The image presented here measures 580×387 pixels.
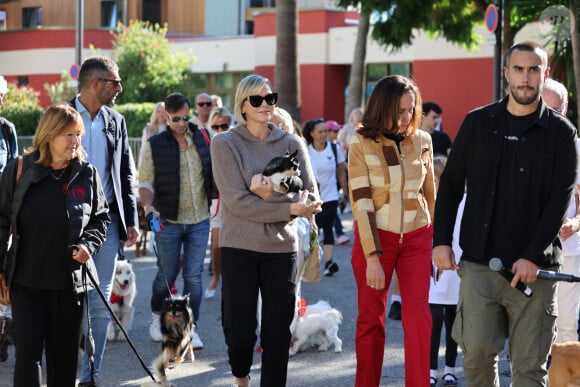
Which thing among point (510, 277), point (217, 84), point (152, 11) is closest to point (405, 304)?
point (510, 277)

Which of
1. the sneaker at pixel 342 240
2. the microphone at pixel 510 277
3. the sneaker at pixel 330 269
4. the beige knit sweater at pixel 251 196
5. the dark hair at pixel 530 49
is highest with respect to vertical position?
the dark hair at pixel 530 49

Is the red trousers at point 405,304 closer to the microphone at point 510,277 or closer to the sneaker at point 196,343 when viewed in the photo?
the microphone at point 510,277

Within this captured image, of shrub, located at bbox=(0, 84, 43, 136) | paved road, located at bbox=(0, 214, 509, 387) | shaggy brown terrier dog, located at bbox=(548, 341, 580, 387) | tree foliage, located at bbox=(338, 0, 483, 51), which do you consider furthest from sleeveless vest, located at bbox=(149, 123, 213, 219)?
shrub, located at bbox=(0, 84, 43, 136)

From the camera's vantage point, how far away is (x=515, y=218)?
491 cm

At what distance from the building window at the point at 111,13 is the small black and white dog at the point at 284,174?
4665 centimetres

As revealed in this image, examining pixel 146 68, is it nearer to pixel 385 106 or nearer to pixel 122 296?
pixel 122 296

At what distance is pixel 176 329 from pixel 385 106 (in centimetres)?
261

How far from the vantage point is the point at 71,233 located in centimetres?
544

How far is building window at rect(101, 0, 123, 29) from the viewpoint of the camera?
2007 inches

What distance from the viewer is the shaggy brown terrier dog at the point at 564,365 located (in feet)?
17.3

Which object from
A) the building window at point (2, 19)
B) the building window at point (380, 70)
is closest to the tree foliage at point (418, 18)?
the building window at point (380, 70)

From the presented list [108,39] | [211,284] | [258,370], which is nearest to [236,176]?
Result: [258,370]

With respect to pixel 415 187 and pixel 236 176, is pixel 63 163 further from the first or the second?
pixel 415 187

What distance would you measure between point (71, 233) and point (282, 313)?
4.38ft
